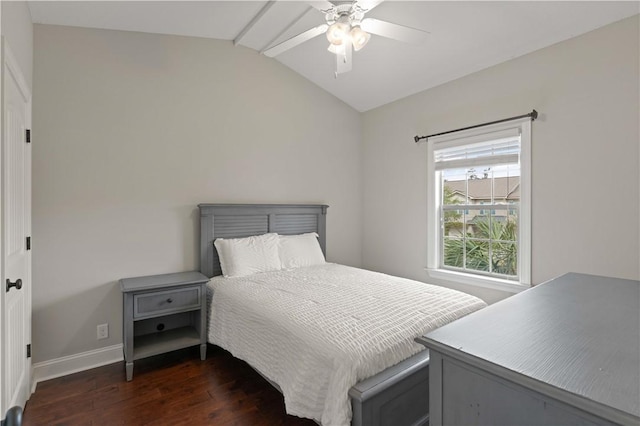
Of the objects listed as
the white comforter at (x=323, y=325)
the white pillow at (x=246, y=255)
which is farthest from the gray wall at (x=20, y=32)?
the white comforter at (x=323, y=325)

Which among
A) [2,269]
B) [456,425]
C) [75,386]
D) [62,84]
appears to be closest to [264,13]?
[62,84]

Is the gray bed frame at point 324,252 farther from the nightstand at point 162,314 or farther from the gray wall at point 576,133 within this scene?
the gray wall at point 576,133

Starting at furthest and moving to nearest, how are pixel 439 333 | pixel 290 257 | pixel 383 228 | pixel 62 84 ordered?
pixel 383 228, pixel 290 257, pixel 62 84, pixel 439 333

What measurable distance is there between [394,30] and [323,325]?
183 cm

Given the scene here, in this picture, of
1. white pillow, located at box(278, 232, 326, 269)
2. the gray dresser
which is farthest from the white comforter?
the gray dresser

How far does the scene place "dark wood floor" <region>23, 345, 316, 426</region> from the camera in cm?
196

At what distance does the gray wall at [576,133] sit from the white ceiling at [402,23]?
0.51ft

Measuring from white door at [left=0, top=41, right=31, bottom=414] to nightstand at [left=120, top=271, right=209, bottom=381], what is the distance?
21.8 inches

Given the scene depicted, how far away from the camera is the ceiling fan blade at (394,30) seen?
2.03 m

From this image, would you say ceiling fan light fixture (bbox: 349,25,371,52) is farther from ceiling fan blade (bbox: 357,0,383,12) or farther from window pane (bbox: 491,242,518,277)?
window pane (bbox: 491,242,518,277)

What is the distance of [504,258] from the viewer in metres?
3.02

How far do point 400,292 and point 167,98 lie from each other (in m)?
2.55

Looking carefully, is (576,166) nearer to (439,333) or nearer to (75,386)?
(439,333)

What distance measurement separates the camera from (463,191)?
331 centimetres
